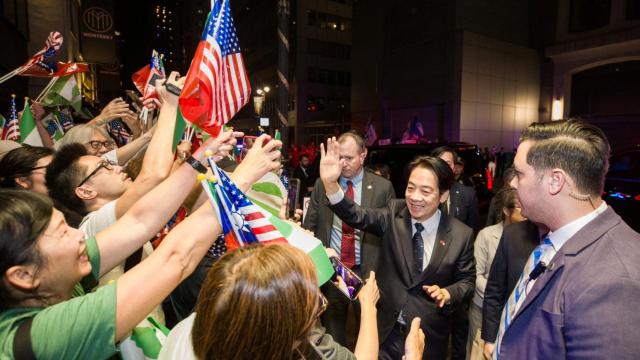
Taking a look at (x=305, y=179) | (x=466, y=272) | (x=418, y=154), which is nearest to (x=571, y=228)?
(x=466, y=272)

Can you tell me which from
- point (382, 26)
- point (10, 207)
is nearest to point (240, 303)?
point (10, 207)

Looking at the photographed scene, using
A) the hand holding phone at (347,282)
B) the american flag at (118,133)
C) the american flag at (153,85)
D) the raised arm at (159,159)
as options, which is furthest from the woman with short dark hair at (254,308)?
the american flag at (118,133)

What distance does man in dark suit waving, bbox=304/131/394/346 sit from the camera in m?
3.81

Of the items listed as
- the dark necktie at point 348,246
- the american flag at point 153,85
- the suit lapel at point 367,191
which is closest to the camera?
the american flag at point 153,85

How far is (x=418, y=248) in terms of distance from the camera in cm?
298

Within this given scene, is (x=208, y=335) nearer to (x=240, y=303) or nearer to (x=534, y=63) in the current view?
(x=240, y=303)

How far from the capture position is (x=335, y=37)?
38.1 m

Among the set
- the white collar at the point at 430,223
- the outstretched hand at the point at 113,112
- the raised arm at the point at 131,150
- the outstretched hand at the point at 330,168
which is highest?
the outstretched hand at the point at 113,112

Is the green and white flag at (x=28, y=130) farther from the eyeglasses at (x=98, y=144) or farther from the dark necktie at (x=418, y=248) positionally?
the dark necktie at (x=418, y=248)

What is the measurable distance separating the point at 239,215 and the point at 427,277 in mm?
1696

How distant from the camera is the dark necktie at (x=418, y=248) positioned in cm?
293

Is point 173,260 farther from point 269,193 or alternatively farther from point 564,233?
point 564,233

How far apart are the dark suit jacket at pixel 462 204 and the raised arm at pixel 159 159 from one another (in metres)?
3.70

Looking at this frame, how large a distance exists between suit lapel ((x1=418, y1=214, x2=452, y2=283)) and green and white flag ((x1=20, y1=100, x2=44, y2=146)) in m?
4.48
